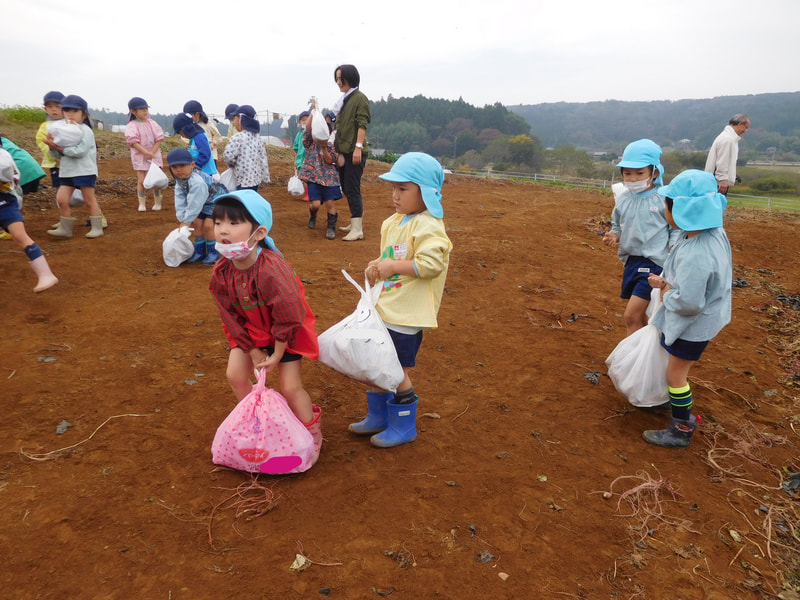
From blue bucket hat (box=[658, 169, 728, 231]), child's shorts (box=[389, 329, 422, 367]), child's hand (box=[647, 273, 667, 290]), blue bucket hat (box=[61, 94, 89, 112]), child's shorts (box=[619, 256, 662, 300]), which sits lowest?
child's shorts (box=[389, 329, 422, 367])

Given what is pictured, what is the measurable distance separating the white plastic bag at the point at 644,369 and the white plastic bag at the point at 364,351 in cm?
165

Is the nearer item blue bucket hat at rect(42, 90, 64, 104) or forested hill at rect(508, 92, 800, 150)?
blue bucket hat at rect(42, 90, 64, 104)

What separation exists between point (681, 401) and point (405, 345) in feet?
5.87

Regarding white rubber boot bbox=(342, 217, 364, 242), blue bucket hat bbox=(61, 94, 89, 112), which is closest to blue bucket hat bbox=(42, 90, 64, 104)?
blue bucket hat bbox=(61, 94, 89, 112)

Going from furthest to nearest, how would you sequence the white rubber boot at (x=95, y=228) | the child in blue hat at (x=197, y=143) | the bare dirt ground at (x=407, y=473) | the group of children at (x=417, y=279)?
the white rubber boot at (x=95, y=228)
the child in blue hat at (x=197, y=143)
the group of children at (x=417, y=279)
the bare dirt ground at (x=407, y=473)

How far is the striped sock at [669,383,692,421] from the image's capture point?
3.12 m

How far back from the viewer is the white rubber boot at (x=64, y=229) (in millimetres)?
6793

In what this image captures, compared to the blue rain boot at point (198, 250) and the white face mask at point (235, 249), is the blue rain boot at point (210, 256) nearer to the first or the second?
the blue rain boot at point (198, 250)

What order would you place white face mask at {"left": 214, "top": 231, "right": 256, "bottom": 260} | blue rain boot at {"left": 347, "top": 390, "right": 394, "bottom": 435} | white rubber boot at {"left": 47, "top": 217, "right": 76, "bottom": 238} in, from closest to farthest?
white face mask at {"left": 214, "top": 231, "right": 256, "bottom": 260} < blue rain boot at {"left": 347, "top": 390, "right": 394, "bottom": 435} < white rubber boot at {"left": 47, "top": 217, "right": 76, "bottom": 238}

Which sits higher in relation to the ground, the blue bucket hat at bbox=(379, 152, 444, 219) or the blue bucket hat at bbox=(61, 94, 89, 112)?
the blue bucket hat at bbox=(61, 94, 89, 112)

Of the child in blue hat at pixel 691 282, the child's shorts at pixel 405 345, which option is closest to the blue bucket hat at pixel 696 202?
the child in blue hat at pixel 691 282

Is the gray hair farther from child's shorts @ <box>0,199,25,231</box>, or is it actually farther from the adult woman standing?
child's shorts @ <box>0,199,25,231</box>

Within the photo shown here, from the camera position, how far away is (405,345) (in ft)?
9.45

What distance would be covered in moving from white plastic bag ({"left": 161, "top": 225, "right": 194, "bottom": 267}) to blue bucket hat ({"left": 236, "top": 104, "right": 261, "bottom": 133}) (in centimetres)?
171
